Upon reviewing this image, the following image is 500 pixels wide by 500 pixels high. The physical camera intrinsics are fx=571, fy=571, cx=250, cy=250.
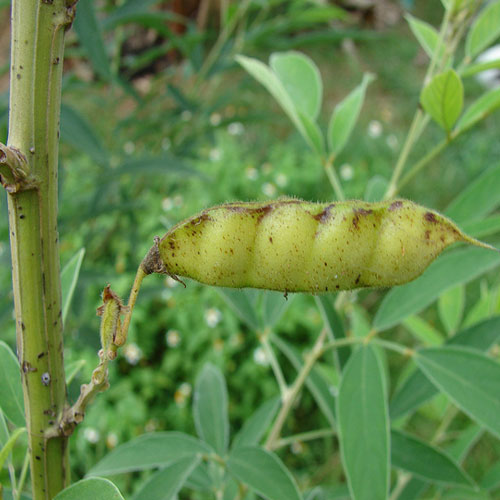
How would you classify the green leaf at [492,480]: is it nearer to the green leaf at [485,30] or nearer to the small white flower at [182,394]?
the green leaf at [485,30]

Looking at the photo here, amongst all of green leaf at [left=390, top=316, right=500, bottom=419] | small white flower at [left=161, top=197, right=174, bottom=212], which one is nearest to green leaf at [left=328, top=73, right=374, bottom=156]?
green leaf at [left=390, top=316, right=500, bottom=419]

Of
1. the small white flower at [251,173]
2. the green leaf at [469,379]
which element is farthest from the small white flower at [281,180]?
the green leaf at [469,379]

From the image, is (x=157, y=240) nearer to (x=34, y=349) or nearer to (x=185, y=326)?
(x=34, y=349)

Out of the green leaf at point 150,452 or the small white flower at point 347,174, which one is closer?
the green leaf at point 150,452

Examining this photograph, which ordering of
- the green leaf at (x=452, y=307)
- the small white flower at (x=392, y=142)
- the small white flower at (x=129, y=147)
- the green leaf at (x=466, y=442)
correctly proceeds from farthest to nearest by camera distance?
the small white flower at (x=392, y=142), the small white flower at (x=129, y=147), the green leaf at (x=452, y=307), the green leaf at (x=466, y=442)

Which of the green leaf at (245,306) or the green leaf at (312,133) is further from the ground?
the green leaf at (312,133)

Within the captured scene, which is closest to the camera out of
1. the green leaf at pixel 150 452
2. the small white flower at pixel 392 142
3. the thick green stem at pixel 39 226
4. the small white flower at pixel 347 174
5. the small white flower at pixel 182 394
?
the thick green stem at pixel 39 226

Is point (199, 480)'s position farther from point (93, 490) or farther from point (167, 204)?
point (167, 204)
